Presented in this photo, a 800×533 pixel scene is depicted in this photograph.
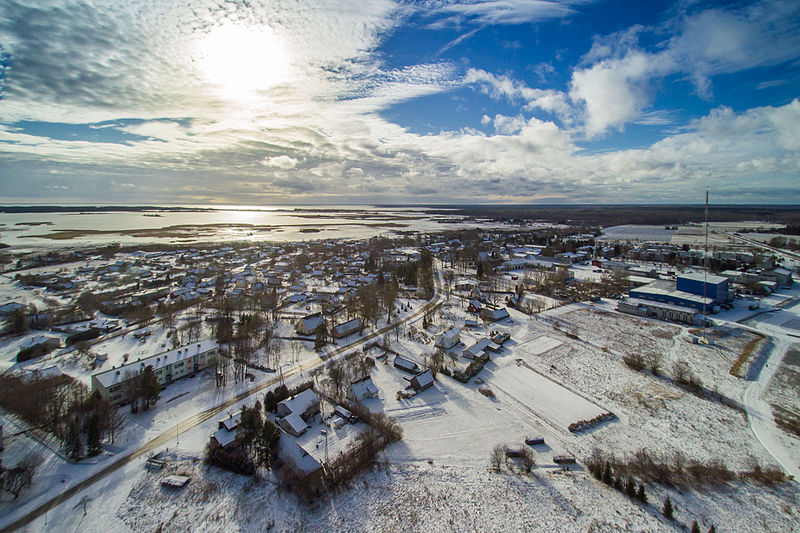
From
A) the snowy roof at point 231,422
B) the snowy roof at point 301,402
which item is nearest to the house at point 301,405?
→ the snowy roof at point 301,402

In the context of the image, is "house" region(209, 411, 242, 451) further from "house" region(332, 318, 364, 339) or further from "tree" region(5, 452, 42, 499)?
"house" region(332, 318, 364, 339)

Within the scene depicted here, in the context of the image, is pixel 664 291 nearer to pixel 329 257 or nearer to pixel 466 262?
pixel 466 262

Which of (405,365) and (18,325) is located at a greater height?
(18,325)

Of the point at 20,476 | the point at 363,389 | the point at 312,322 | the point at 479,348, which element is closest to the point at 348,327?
the point at 312,322

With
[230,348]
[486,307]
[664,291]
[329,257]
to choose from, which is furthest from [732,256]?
[230,348]

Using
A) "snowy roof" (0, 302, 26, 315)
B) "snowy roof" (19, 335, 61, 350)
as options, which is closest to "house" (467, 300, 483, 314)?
"snowy roof" (19, 335, 61, 350)

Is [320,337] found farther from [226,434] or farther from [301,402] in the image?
[226,434]
